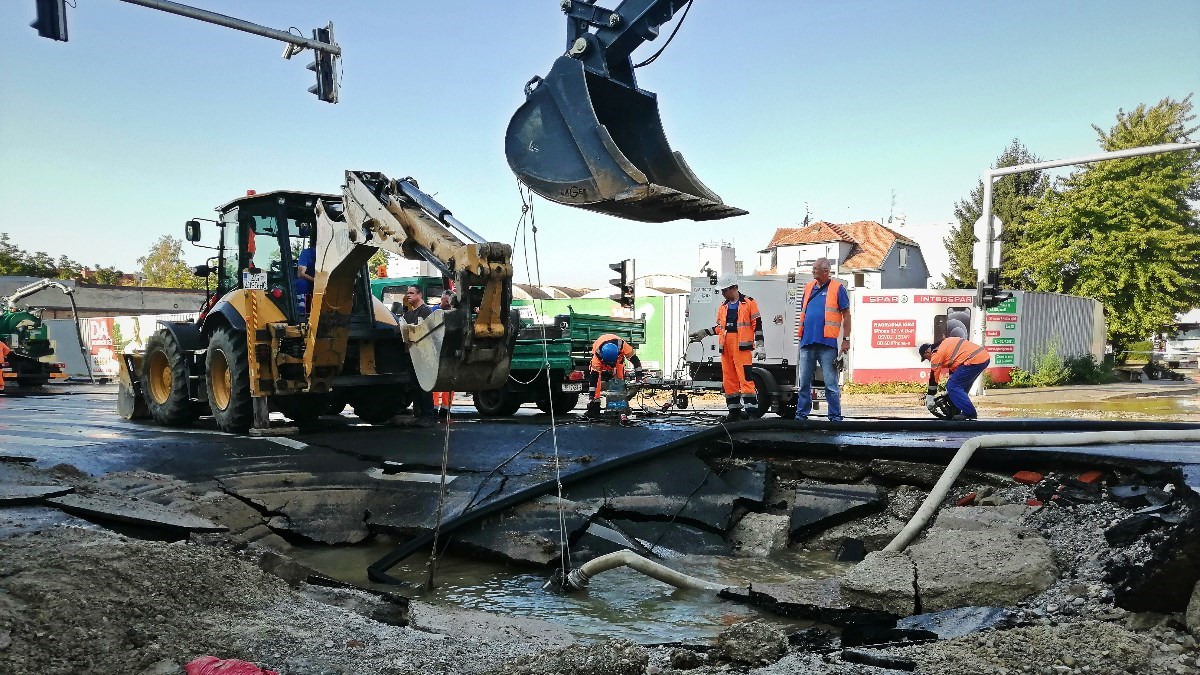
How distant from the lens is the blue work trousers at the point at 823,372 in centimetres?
872

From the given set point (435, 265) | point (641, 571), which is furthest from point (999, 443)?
point (435, 265)

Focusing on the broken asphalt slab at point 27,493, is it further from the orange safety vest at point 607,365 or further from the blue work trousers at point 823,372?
the orange safety vest at point 607,365

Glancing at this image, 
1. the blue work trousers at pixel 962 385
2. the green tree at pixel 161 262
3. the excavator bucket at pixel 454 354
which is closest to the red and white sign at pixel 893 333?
the blue work trousers at pixel 962 385

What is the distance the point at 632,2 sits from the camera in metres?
5.78

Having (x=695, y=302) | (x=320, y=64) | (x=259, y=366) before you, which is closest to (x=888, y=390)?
(x=695, y=302)

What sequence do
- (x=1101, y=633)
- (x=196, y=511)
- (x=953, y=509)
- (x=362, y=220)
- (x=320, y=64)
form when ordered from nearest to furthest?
(x=1101, y=633) → (x=953, y=509) → (x=196, y=511) → (x=362, y=220) → (x=320, y=64)

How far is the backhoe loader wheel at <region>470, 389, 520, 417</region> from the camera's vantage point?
1170 cm

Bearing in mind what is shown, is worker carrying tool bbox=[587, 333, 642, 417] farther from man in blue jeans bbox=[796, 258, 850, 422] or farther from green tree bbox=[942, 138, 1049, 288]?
green tree bbox=[942, 138, 1049, 288]

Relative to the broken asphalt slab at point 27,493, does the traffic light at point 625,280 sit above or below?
above

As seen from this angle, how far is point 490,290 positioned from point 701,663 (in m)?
3.33

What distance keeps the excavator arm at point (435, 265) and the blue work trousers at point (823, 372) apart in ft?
12.8

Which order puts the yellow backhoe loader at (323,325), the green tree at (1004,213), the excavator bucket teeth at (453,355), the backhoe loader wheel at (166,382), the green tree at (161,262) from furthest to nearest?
the green tree at (161,262)
the green tree at (1004,213)
the backhoe loader wheel at (166,382)
the yellow backhoe loader at (323,325)
the excavator bucket teeth at (453,355)

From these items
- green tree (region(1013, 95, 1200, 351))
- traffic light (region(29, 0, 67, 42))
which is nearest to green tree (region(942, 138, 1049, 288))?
green tree (region(1013, 95, 1200, 351))

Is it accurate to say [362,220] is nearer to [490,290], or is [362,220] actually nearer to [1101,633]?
[490,290]
